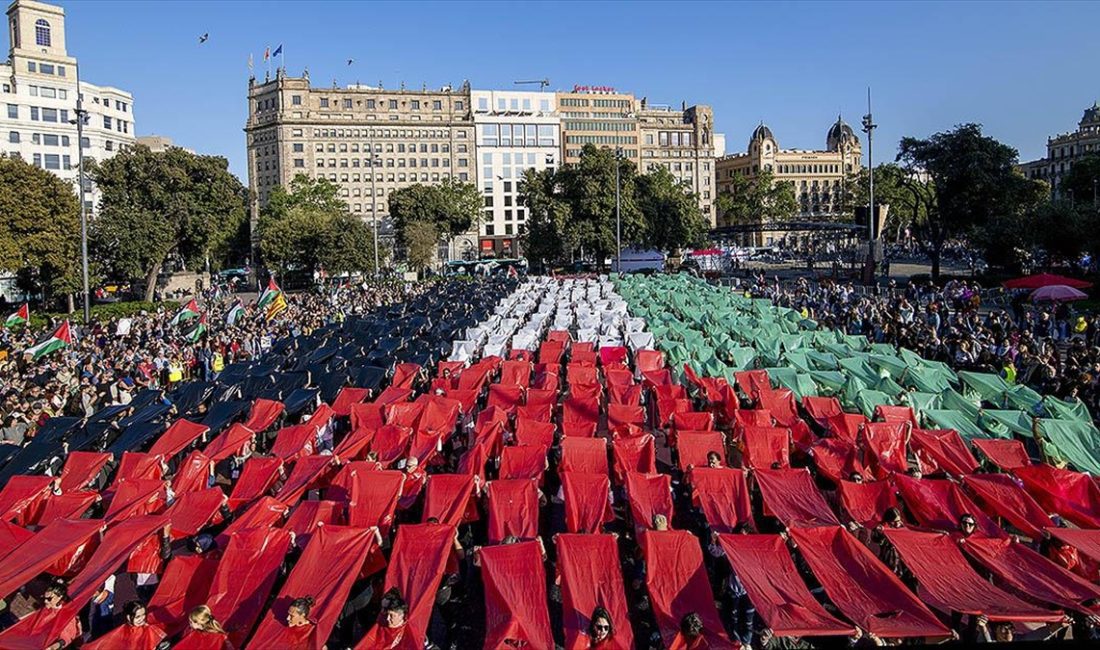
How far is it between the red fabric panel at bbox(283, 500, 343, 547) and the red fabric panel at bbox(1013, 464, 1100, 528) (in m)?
8.99

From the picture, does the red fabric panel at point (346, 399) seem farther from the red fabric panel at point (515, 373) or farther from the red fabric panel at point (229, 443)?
the red fabric panel at point (515, 373)

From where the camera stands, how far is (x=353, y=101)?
107688 millimetres

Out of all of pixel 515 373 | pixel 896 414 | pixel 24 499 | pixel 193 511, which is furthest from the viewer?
pixel 515 373

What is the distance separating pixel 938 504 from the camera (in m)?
10.3

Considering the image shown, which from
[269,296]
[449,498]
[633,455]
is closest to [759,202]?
[269,296]

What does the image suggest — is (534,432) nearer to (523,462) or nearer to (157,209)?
(523,462)

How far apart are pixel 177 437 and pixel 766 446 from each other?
33.2 feet

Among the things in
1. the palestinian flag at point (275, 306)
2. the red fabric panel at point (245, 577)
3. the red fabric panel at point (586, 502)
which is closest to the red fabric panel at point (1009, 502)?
the red fabric panel at point (586, 502)

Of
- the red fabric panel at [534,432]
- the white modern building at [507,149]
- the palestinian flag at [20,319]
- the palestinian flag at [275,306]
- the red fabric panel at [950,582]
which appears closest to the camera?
the red fabric panel at [950,582]

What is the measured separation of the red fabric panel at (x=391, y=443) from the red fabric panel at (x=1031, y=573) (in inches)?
323

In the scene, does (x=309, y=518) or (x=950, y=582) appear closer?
(x=950, y=582)

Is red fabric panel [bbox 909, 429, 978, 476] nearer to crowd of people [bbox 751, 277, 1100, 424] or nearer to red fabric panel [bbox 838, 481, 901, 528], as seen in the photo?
red fabric panel [bbox 838, 481, 901, 528]

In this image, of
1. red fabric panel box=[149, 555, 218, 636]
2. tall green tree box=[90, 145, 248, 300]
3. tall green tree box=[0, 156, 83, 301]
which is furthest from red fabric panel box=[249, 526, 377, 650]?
tall green tree box=[90, 145, 248, 300]

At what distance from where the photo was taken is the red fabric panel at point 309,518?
9883 mm
